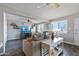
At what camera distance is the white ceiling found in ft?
3.40

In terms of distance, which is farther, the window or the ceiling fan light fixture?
the window

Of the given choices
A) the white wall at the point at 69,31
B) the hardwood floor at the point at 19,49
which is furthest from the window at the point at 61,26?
the hardwood floor at the point at 19,49

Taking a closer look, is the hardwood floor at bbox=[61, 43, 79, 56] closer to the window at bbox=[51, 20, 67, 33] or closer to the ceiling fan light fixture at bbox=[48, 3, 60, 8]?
the window at bbox=[51, 20, 67, 33]

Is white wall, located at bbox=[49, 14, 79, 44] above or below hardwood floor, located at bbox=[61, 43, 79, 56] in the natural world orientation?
above

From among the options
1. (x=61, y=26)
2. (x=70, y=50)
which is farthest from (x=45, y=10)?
(x=70, y=50)

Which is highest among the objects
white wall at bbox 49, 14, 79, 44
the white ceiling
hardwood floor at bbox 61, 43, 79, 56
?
the white ceiling

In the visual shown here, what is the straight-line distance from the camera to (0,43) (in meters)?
1.03

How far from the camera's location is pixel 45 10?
112cm

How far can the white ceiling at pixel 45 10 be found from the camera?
1.04 meters

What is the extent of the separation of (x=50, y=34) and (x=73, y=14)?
1.50 feet

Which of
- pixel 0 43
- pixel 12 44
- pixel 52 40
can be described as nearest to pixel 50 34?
pixel 52 40

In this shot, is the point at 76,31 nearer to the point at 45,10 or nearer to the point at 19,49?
the point at 45,10

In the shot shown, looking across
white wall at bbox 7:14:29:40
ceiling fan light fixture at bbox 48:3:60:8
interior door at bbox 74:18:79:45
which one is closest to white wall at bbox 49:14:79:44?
interior door at bbox 74:18:79:45

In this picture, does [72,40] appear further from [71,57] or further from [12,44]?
[12,44]
